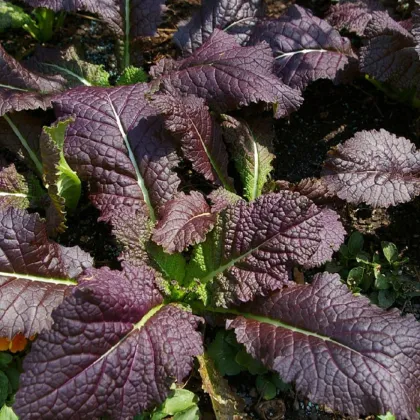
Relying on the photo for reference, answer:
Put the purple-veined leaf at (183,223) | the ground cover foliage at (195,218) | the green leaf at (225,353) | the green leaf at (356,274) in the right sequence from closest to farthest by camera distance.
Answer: the ground cover foliage at (195,218)
the purple-veined leaf at (183,223)
the green leaf at (225,353)
the green leaf at (356,274)

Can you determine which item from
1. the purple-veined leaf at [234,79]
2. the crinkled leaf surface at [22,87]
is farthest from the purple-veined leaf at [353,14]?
the crinkled leaf surface at [22,87]

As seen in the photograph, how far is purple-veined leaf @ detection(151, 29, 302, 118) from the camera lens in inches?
111

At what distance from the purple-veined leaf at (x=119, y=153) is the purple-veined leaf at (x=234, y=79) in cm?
23

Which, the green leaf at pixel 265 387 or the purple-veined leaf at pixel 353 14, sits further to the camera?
the purple-veined leaf at pixel 353 14

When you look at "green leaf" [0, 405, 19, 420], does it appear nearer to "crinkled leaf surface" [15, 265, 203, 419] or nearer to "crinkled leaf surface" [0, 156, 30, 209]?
"crinkled leaf surface" [15, 265, 203, 419]

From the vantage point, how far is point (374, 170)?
276 cm

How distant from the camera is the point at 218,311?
267 centimetres

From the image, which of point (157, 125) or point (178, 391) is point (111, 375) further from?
point (157, 125)

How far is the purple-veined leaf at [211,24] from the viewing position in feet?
10.6

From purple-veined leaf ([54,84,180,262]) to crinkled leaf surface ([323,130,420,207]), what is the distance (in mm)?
699

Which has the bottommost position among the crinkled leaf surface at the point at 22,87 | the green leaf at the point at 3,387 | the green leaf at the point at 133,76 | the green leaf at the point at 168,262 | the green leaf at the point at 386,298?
the green leaf at the point at 3,387

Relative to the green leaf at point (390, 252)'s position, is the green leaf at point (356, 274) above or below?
below

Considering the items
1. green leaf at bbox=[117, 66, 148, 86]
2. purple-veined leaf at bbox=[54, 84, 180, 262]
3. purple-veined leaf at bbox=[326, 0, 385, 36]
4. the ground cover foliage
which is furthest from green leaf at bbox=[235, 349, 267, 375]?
purple-veined leaf at bbox=[326, 0, 385, 36]

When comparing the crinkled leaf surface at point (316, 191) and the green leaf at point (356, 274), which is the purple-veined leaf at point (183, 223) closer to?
the crinkled leaf surface at point (316, 191)
